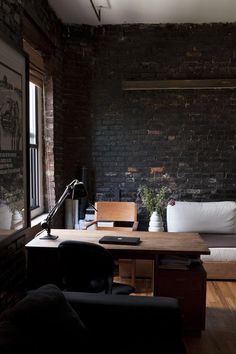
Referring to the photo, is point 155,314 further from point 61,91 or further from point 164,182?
point 61,91

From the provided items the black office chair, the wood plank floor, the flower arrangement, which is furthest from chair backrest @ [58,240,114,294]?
the flower arrangement

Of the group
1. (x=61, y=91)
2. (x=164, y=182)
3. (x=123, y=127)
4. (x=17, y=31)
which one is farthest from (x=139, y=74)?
(x=17, y=31)

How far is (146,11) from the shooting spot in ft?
16.0

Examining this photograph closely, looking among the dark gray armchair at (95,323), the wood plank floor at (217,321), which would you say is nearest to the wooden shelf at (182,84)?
the wood plank floor at (217,321)

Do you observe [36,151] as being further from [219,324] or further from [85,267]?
[219,324]

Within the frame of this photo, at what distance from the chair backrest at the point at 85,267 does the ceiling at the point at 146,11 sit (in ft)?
10.1

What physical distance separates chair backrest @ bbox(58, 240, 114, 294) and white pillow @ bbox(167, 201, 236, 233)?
232cm

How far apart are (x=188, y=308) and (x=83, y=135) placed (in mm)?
3059

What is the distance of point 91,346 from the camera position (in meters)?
2.14

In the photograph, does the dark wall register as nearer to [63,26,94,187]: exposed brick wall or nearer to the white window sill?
[63,26,94,187]: exposed brick wall

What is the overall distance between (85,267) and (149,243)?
2.32 ft

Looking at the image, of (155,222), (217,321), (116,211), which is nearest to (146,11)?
(116,211)

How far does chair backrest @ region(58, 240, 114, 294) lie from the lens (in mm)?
2773

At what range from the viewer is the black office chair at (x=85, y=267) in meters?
2.77
